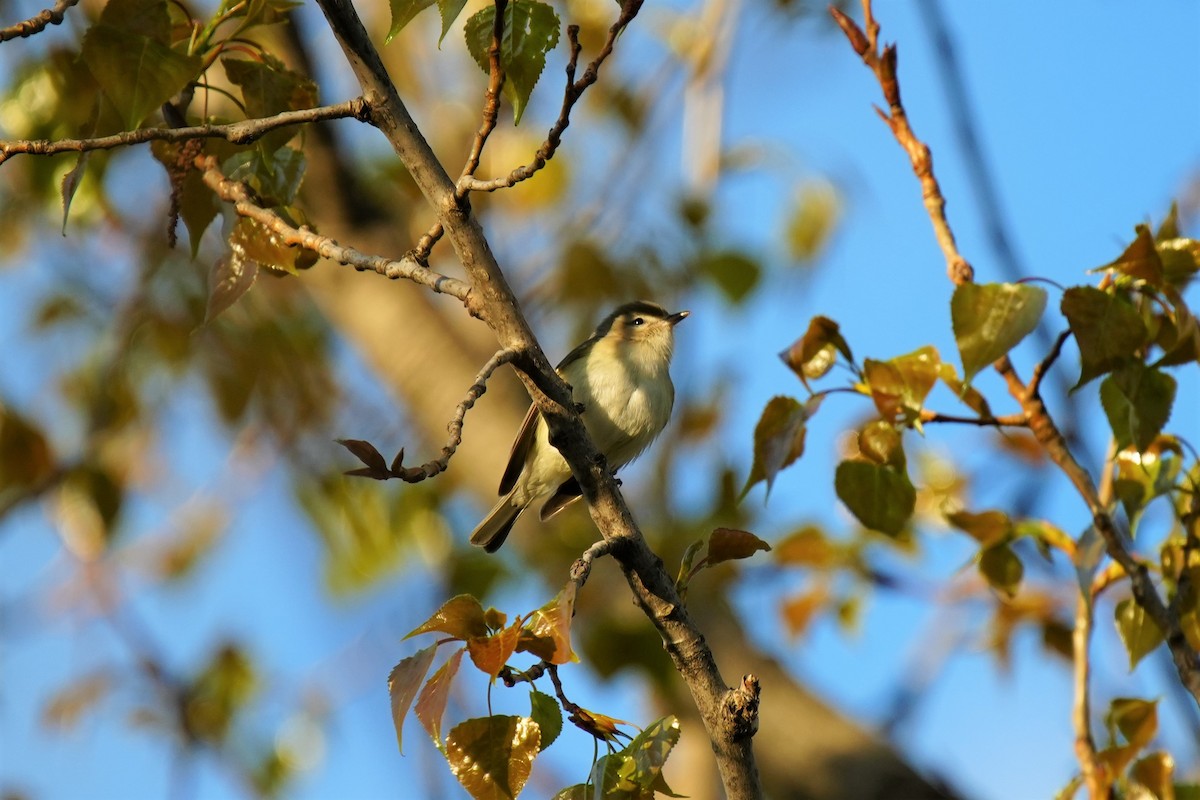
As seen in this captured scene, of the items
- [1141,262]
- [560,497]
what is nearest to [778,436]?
[1141,262]

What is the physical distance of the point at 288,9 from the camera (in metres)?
2.18

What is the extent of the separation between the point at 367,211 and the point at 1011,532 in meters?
3.28

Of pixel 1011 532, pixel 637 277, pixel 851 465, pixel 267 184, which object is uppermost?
pixel 637 277

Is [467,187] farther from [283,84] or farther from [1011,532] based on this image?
[1011,532]

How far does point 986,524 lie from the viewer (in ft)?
8.25

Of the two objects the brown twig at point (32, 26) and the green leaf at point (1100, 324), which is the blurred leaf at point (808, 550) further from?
the brown twig at point (32, 26)

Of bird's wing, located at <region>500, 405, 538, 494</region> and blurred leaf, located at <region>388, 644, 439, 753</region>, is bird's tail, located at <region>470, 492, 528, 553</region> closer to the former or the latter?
bird's wing, located at <region>500, 405, 538, 494</region>

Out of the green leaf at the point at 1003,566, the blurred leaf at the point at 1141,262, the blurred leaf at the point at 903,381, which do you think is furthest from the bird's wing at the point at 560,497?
the blurred leaf at the point at 1141,262

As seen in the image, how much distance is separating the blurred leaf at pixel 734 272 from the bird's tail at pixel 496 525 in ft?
4.95

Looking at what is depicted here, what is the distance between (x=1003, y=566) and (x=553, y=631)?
131 cm

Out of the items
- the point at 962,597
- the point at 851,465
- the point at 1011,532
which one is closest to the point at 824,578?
the point at 962,597

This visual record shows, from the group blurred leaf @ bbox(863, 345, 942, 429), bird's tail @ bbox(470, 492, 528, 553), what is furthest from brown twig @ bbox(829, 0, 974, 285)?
bird's tail @ bbox(470, 492, 528, 553)

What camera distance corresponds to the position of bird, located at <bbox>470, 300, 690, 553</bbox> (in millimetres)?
4082

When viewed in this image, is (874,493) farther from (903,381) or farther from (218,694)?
(218,694)
